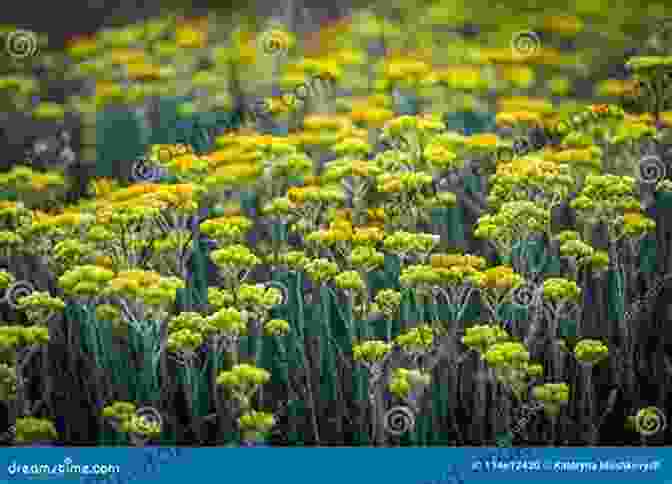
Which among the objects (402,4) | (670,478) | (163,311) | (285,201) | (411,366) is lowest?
(670,478)

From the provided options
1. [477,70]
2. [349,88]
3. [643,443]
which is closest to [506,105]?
[477,70]

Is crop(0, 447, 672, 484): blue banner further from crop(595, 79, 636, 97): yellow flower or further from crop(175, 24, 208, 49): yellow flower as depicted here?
Answer: crop(175, 24, 208, 49): yellow flower

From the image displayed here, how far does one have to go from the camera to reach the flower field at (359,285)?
86.4 inches

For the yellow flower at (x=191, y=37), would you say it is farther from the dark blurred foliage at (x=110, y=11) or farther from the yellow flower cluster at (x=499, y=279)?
the yellow flower cluster at (x=499, y=279)

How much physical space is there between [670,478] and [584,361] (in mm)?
357

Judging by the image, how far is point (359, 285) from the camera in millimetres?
2178

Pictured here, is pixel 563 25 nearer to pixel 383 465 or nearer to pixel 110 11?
pixel 110 11

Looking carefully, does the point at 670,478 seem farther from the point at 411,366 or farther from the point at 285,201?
the point at 285,201

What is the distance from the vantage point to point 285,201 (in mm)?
2357

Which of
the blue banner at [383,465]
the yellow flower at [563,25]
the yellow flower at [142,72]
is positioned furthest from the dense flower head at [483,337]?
the yellow flower at [142,72]

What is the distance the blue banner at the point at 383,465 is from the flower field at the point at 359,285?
35mm

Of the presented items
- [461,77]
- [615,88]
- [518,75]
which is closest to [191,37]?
[461,77]

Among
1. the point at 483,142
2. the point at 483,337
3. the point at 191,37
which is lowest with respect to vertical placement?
the point at 483,337

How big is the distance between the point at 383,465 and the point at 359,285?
415 millimetres
